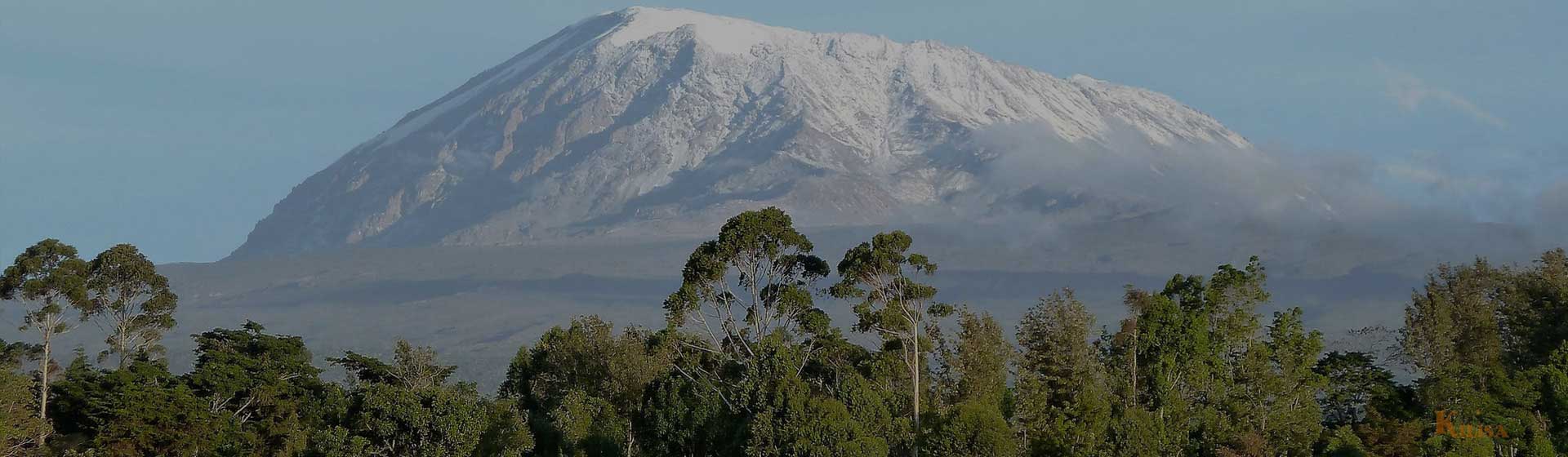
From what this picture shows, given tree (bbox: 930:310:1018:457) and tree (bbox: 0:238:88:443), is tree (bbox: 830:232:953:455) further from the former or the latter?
tree (bbox: 0:238:88:443)

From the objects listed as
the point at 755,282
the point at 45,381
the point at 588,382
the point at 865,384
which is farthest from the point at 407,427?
the point at 45,381

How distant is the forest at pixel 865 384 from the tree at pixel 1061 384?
4.1 inches

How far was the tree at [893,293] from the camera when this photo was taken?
6562 cm

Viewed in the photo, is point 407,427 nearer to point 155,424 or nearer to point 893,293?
point 893,293

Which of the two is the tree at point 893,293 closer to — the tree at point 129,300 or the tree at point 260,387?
the tree at point 260,387

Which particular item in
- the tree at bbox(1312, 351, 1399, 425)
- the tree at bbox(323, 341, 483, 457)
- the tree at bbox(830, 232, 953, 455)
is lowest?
the tree at bbox(1312, 351, 1399, 425)

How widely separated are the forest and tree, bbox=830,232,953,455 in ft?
0.31

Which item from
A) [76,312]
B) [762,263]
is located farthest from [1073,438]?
[76,312]

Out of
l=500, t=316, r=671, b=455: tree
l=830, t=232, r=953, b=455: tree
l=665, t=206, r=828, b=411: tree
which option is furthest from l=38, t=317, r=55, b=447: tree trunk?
l=830, t=232, r=953, b=455: tree

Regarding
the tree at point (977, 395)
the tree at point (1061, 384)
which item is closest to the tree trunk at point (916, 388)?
the tree at point (977, 395)

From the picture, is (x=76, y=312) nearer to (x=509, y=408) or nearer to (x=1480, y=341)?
(x=509, y=408)

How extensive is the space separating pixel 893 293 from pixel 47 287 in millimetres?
38758

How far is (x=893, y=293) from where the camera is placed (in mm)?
66375

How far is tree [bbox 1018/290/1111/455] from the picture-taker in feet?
189
